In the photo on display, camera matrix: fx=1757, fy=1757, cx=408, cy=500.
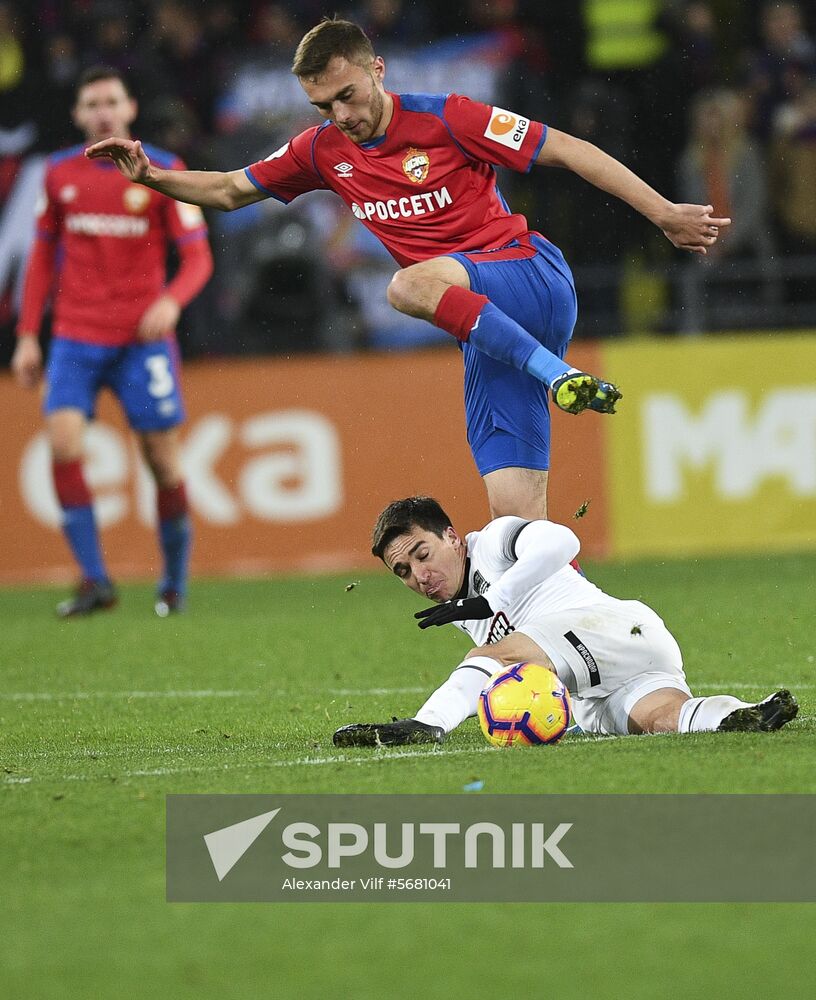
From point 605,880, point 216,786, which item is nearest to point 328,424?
point 216,786

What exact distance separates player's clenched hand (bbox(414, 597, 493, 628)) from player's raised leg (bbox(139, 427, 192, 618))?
5006 millimetres

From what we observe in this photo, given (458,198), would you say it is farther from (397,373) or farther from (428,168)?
(397,373)

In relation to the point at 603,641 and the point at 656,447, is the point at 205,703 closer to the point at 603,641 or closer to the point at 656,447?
the point at 603,641

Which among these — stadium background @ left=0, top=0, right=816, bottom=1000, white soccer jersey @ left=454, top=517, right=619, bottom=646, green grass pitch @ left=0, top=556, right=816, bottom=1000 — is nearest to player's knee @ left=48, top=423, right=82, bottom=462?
stadium background @ left=0, top=0, right=816, bottom=1000

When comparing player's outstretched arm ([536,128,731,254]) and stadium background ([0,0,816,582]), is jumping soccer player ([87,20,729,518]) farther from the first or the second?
stadium background ([0,0,816,582])

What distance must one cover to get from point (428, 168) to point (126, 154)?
1.05 metres

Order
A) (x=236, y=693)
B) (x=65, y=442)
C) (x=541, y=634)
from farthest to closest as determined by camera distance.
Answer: (x=65, y=442) < (x=236, y=693) < (x=541, y=634)

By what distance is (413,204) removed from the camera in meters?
6.07

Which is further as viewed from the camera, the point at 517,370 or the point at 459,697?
the point at 517,370

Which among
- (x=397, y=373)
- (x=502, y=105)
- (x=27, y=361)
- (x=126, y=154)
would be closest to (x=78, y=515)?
(x=27, y=361)

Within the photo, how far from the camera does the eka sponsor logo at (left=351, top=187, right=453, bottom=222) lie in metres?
6.05

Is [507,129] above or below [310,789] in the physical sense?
above

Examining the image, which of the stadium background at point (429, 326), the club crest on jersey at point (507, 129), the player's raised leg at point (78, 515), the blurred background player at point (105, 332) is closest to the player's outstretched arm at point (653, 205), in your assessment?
the club crest on jersey at point (507, 129)

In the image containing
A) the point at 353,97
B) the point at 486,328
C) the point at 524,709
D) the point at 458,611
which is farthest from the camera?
the point at 353,97
